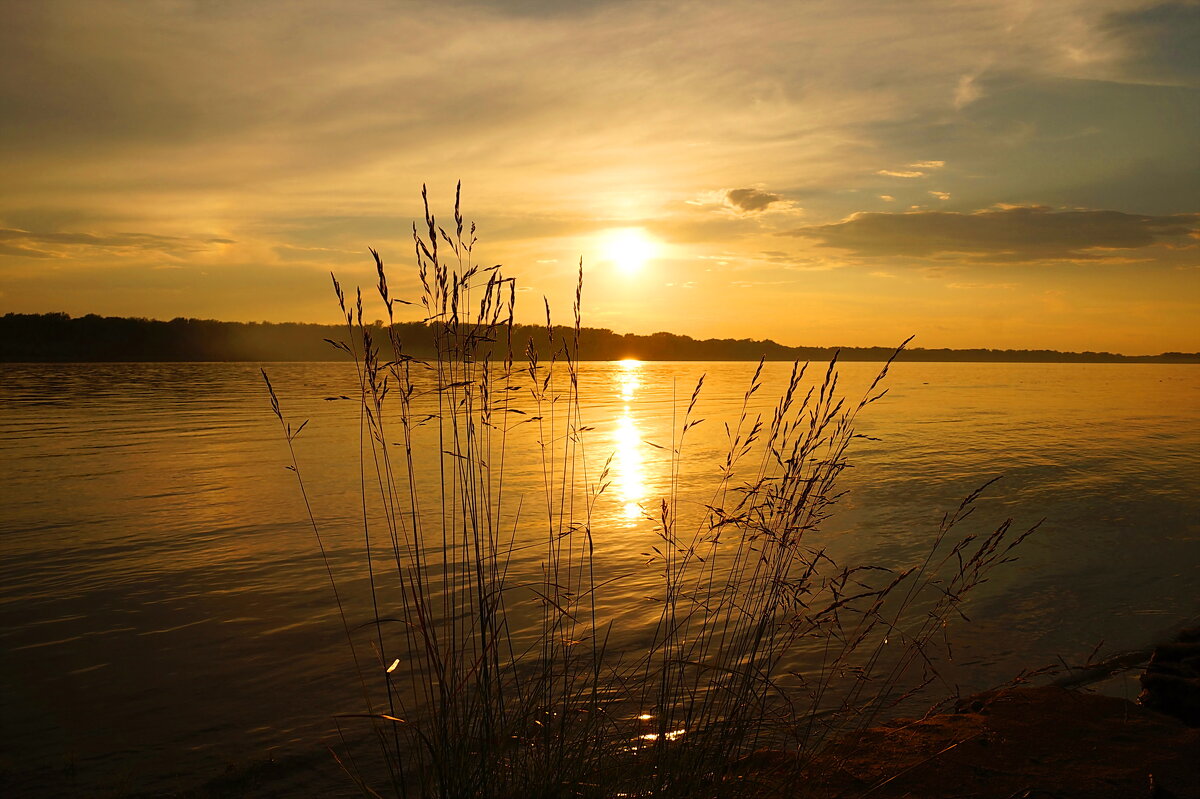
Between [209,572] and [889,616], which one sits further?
[209,572]

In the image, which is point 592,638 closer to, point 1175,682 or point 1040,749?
point 1040,749

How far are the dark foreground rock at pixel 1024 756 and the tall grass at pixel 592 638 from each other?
0.95 feet

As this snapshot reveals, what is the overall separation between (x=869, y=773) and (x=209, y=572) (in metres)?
7.33

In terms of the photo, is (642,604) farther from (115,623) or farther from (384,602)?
(115,623)

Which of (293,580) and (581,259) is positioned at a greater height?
(581,259)

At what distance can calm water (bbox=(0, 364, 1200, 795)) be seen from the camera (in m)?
4.57

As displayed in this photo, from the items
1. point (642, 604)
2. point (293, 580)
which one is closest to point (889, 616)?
point (642, 604)

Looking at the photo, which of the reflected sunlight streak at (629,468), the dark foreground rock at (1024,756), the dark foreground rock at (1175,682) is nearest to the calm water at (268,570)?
the reflected sunlight streak at (629,468)

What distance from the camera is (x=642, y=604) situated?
7.04 metres

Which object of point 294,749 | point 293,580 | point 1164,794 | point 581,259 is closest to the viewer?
point 1164,794

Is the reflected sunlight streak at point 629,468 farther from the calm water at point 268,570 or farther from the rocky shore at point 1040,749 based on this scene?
the rocky shore at point 1040,749

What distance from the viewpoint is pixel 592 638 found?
216 inches

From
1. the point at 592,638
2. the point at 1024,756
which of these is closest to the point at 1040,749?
the point at 1024,756

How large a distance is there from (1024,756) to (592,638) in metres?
2.86
